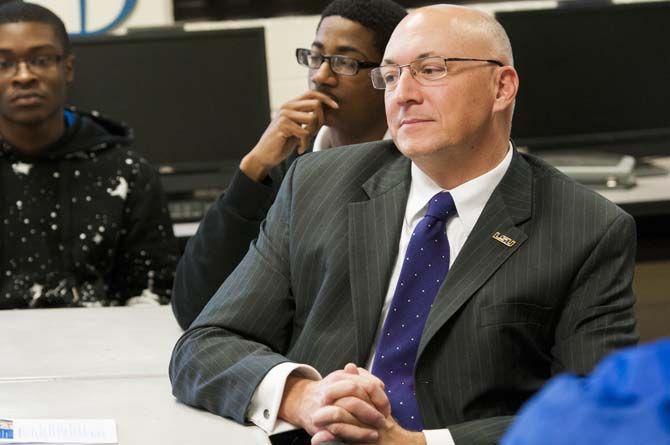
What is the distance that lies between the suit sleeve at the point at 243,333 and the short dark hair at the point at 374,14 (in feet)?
2.21

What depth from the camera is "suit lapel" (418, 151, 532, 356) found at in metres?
1.66

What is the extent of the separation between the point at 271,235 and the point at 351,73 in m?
0.69

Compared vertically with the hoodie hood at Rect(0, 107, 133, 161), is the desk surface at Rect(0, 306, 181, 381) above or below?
below

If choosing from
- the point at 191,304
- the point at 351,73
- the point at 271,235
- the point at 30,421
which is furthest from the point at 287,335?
the point at 351,73

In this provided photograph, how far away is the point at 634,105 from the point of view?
373cm

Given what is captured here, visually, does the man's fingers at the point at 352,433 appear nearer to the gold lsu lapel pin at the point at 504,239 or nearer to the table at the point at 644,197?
the gold lsu lapel pin at the point at 504,239

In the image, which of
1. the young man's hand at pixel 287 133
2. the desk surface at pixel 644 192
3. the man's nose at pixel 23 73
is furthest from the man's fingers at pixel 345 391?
the desk surface at pixel 644 192

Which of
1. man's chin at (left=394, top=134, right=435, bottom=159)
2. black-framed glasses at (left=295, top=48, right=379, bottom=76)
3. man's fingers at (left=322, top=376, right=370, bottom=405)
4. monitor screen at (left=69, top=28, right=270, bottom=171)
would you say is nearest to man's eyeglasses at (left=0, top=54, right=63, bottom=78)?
monitor screen at (left=69, top=28, right=270, bottom=171)

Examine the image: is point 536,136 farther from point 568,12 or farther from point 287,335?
point 287,335

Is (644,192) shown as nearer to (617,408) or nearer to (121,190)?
(121,190)

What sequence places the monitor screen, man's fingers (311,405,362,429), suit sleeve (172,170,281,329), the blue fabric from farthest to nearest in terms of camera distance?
the monitor screen → suit sleeve (172,170,281,329) → man's fingers (311,405,362,429) → the blue fabric

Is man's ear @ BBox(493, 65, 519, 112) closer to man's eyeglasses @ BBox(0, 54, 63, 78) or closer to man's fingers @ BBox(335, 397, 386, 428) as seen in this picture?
man's fingers @ BBox(335, 397, 386, 428)

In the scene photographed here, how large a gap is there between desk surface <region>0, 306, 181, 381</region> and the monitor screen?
51.2 inches

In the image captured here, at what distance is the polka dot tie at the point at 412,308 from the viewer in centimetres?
167
